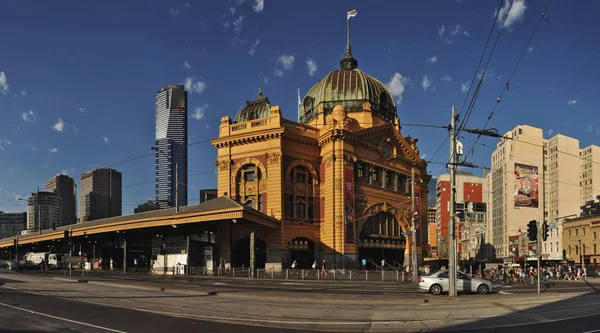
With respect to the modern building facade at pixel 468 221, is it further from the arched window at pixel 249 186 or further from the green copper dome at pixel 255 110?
the arched window at pixel 249 186

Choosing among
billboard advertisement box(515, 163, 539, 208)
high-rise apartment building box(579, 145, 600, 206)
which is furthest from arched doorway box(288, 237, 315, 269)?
high-rise apartment building box(579, 145, 600, 206)

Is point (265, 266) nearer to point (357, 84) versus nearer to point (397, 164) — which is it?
point (397, 164)

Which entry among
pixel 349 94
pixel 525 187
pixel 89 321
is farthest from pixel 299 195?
pixel 525 187

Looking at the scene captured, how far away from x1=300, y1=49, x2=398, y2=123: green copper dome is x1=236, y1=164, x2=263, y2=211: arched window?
15232 mm

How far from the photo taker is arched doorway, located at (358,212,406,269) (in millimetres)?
68250

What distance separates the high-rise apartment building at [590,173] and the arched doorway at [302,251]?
384 feet

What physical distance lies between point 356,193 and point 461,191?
141 metres

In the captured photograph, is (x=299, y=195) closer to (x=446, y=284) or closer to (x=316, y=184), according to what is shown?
(x=316, y=184)

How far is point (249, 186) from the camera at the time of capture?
65188 mm

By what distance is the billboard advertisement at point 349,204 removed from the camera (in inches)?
2490

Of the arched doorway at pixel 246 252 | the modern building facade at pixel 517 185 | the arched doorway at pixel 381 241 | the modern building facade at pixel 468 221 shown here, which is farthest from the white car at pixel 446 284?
the modern building facade at pixel 468 221

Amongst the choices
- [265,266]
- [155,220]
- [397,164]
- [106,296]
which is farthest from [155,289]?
[397,164]

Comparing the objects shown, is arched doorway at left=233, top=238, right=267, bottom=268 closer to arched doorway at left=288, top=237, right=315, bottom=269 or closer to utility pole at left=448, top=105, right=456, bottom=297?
arched doorway at left=288, top=237, right=315, bottom=269

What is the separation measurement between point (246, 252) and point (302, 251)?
23.0 feet
